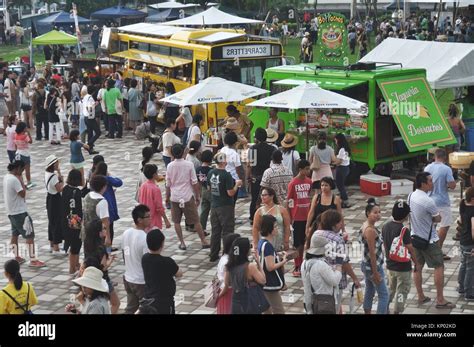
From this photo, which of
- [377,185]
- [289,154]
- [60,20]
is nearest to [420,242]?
[289,154]

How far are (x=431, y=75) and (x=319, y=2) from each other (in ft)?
121

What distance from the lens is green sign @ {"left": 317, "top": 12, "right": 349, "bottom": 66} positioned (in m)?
21.7

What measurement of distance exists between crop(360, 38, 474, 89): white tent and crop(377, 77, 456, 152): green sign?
2.23 m

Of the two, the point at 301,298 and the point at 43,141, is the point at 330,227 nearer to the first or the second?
the point at 301,298

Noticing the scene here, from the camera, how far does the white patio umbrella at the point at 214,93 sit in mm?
18608

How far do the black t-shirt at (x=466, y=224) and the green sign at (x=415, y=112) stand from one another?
252 inches

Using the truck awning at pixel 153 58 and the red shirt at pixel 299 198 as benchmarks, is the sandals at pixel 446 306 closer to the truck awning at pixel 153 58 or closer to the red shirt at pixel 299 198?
the red shirt at pixel 299 198

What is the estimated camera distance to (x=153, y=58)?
90.3 ft

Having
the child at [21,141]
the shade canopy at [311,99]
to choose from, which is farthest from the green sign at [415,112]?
the child at [21,141]

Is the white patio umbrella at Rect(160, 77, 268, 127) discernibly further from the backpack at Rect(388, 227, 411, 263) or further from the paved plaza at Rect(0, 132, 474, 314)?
the backpack at Rect(388, 227, 411, 263)

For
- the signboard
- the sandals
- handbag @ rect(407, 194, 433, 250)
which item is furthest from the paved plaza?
the signboard

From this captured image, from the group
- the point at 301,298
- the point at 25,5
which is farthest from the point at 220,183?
the point at 25,5

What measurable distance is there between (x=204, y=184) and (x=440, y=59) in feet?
31.3
